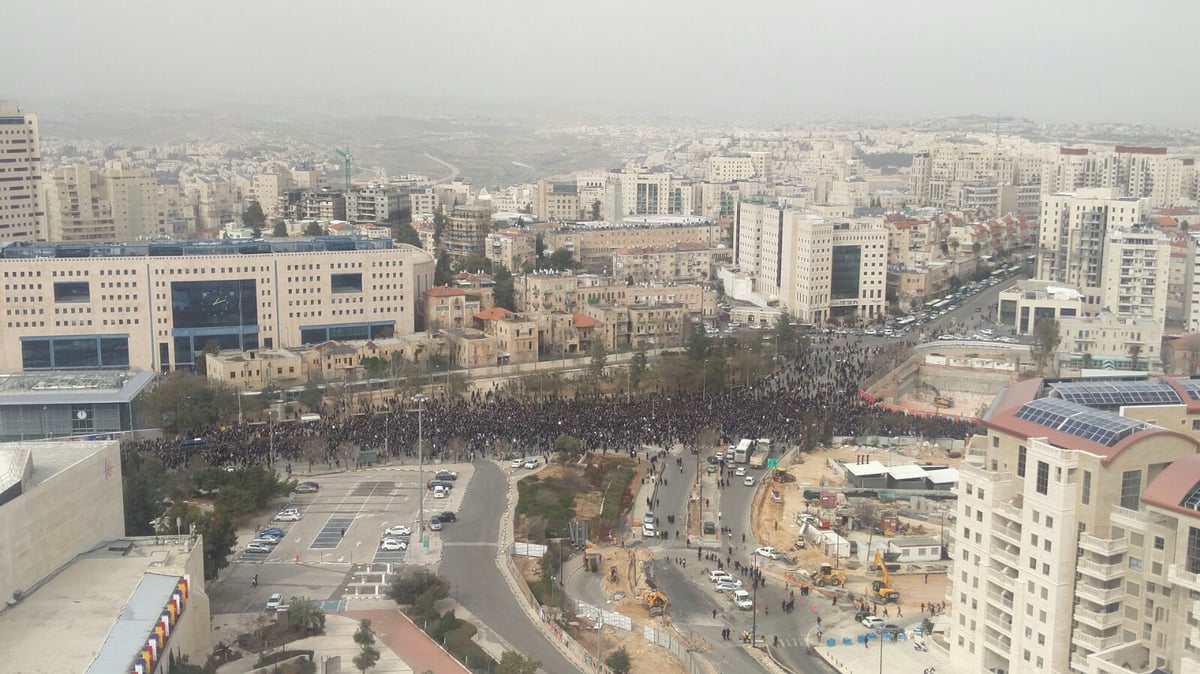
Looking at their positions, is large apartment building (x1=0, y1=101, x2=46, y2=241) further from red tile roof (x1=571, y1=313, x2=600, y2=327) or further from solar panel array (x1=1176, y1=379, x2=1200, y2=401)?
solar panel array (x1=1176, y1=379, x2=1200, y2=401)

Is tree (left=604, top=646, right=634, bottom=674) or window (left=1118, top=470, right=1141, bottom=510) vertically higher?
window (left=1118, top=470, right=1141, bottom=510)

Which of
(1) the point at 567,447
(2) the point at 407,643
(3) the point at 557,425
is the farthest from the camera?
(3) the point at 557,425

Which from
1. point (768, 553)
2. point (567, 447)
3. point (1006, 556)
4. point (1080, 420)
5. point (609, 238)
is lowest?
point (768, 553)

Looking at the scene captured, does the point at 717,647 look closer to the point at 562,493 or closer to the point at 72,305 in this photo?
the point at 562,493

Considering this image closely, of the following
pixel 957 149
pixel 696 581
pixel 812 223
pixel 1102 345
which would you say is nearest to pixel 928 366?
pixel 1102 345

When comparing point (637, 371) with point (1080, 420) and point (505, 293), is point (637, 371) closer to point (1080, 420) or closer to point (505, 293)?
point (505, 293)

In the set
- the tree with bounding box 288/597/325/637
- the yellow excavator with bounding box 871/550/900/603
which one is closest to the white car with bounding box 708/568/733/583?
the yellow excavator with bounding box 871/550/900/603

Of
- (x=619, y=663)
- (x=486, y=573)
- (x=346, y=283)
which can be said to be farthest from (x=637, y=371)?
(x=619, y=663)
